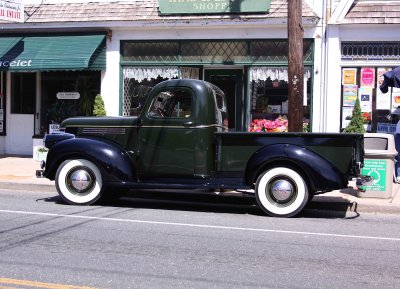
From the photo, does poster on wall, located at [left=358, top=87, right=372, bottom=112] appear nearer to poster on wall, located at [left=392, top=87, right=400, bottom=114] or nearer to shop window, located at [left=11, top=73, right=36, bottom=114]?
poster on wall, located at [left=392, top=87, right=400, bottom=114]

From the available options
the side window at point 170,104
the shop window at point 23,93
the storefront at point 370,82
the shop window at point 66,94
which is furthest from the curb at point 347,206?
the shop window at point 23,93

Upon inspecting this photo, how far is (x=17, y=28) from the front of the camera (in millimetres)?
15414

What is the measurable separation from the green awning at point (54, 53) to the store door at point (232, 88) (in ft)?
10.1

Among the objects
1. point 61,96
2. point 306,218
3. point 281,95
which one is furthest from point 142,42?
point 306,218

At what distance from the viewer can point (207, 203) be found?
1012cm

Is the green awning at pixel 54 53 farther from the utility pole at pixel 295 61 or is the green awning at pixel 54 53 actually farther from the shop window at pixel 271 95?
the utility pole at pixel 295 61

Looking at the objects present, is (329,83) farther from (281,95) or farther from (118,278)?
(118,278)

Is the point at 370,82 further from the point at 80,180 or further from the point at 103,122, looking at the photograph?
the point at 80,180

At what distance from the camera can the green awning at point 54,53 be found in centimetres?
1423

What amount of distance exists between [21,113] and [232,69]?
6.58 metres

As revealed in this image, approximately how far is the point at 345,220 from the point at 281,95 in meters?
6.08

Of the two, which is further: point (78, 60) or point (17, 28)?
point (17, 28)

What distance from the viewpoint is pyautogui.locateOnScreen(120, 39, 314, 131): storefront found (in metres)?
13.9

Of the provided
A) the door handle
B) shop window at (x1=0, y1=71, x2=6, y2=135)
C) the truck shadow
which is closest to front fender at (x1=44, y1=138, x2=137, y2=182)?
the truck shadow
